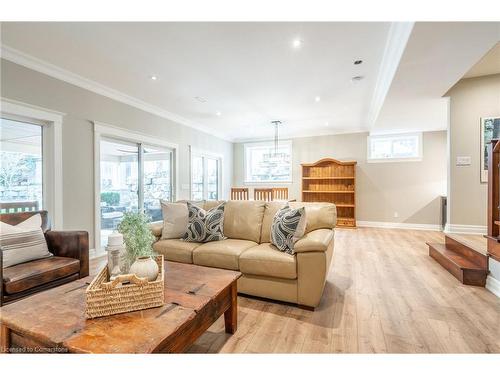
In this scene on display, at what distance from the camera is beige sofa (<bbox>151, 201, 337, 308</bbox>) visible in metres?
2.09

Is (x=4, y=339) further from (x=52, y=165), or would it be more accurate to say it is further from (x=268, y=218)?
(x=52, y=165)

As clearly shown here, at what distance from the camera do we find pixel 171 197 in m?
5.21

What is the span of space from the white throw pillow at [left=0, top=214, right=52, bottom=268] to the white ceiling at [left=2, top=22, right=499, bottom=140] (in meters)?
1.87

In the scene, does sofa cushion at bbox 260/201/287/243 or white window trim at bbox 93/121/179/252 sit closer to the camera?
sofa cushion at bbox 260/201/287/243

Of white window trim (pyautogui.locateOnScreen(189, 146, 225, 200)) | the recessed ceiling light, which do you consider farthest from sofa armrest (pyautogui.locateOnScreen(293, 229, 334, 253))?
white window trim (pyautogui.locateOnScreen(189, 146, 225, 200))

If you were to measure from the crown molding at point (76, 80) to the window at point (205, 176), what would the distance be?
1.31 m

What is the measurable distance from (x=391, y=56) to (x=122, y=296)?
10.9 feet

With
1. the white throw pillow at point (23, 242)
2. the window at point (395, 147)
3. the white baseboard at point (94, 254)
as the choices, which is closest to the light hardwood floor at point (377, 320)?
the white throw pillow at point (23, 242)

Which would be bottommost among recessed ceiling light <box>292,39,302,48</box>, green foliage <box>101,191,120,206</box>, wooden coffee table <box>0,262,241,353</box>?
wooden coffee table <box>0,262,241,353</box>

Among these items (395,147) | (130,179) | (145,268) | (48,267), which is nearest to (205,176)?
(130,179)

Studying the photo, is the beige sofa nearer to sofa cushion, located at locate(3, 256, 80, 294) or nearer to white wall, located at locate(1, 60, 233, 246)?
sofa cushion, located at locate(3, 256, 80, 294)

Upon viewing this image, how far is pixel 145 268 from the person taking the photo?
4.52 feet
